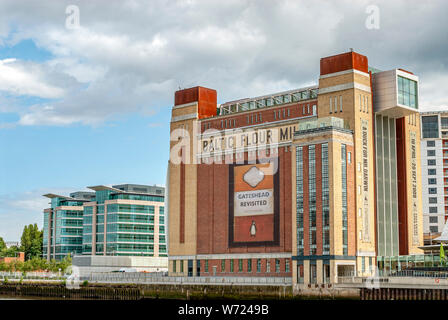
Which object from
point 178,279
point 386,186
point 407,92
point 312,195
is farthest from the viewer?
point 178,279

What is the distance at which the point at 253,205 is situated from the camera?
133m

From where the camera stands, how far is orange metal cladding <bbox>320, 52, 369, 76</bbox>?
396 feet

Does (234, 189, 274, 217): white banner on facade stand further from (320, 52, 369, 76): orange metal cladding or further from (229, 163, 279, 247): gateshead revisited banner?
(320, 52, 369, 76): orange metal cladding

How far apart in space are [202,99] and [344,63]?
36.5 m

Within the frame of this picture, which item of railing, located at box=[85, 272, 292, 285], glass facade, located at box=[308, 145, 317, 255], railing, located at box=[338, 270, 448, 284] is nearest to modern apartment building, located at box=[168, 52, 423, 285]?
glass facade, located at box=[308, 145, 317, 255]

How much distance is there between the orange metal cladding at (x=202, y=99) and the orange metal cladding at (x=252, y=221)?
1741 cm

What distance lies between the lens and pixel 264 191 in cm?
13150

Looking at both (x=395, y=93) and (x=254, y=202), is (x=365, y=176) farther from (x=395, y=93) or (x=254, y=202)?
(x=254, y=202)

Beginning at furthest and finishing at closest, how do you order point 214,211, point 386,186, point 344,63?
point 214,211
point 386,186
point 344,63

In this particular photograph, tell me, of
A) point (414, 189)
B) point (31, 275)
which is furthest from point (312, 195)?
point (31, 275)

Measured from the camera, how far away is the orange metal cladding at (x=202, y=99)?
14725 centimetres

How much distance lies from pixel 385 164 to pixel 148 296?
48925mm
